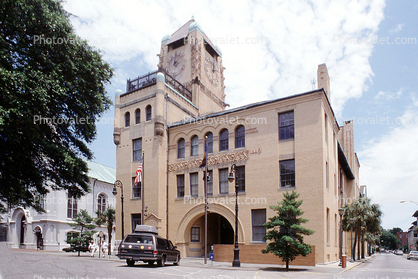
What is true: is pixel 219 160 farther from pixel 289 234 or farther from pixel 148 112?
pixel 289 234

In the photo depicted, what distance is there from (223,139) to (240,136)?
1.70m

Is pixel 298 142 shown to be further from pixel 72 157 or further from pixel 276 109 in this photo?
pixel 72 157

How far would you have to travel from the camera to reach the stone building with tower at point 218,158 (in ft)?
85.0

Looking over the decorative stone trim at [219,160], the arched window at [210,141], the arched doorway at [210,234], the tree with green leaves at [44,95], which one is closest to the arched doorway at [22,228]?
the decorative stone trim at [219,160]

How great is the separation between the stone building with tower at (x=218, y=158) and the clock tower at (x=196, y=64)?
0.17 meters

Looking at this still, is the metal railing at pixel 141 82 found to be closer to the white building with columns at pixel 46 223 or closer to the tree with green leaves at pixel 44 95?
the white building with columns at pixel 46 223

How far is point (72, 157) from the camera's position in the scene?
13562 millimetres

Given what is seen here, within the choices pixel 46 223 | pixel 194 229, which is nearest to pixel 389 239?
pixel 194 229

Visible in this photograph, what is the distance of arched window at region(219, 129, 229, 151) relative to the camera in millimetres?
30298

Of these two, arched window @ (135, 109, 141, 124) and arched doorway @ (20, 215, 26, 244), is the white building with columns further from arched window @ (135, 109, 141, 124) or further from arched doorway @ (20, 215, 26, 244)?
arched window @ (135, 109, 141, 124)

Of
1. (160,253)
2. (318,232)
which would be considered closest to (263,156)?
(318,232)

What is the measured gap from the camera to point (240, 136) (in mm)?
29609

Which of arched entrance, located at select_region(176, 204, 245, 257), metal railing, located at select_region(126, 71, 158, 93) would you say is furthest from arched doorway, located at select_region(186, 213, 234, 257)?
metal railing, located at select_region(126, 71, 158, 93)

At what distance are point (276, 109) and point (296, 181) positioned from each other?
604cm
